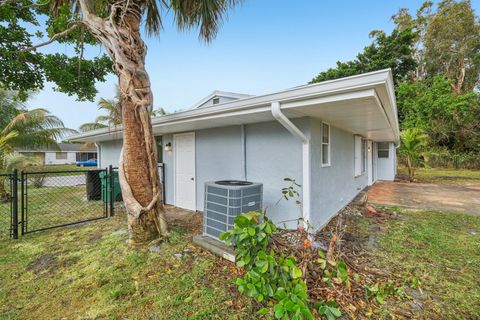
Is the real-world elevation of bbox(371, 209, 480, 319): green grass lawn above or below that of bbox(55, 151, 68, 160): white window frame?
below

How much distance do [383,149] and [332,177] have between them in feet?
29.9

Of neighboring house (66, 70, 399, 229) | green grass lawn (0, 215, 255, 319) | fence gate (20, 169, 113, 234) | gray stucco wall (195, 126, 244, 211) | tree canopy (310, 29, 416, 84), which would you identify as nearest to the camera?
green grass lawn (0, 215, 255, 319)

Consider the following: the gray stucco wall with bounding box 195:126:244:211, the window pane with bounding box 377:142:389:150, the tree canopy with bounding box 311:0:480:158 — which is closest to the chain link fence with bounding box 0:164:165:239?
the gray stucco wall with bounding box 195:126:244:211

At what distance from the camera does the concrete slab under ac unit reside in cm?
304

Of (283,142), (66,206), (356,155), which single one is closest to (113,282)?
(283,142)

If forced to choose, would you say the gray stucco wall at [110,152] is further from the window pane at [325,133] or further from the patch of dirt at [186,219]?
the window pane at [325,133]

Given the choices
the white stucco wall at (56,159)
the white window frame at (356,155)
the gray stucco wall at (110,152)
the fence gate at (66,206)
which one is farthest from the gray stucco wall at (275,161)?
the white stucco wall at (56,159)

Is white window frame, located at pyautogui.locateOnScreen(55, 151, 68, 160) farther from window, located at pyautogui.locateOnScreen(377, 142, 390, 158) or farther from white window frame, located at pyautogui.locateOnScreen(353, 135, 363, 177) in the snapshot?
window, located at pyautogui.locateOnScreen(377, 142, 390, 158)

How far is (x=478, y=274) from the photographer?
9.12 ft

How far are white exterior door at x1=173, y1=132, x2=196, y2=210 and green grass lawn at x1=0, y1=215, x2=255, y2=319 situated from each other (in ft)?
6.77

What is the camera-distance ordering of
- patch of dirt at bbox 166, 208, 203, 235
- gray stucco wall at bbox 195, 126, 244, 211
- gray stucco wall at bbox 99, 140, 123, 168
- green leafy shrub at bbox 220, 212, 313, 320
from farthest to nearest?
gray stucco wall at bbox 99, 140, 123, 168
gray stucco wall at bbox 195, 126, 244, 211
patch of dirt at bbox 166, 208, 203, 235
green leafy shrub at bbox 220, 212, 313, 320

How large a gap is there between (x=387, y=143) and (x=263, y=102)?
1161 cm

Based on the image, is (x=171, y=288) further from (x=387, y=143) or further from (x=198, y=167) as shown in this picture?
(x=387, y=143)

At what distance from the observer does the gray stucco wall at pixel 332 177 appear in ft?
13.2
